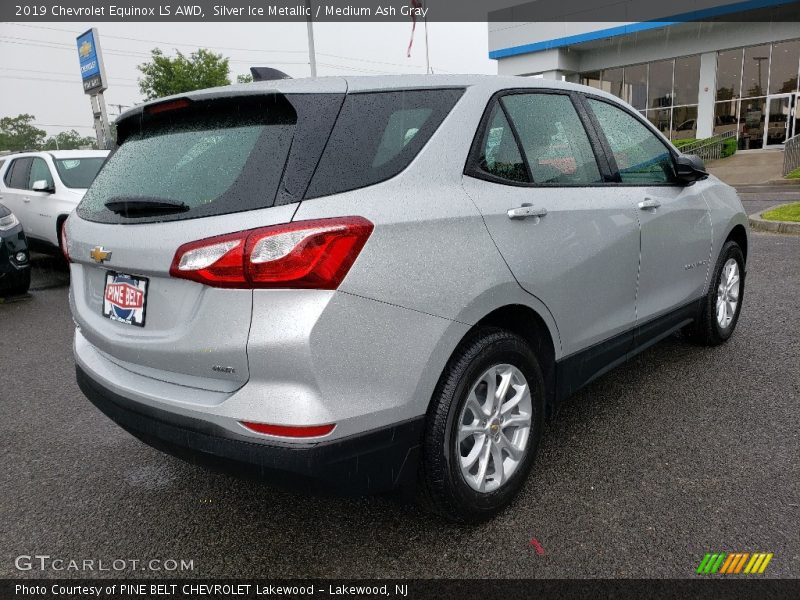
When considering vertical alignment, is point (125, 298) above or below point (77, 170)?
below

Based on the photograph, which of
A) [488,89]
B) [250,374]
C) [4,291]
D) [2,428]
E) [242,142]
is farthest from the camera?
[4,291]

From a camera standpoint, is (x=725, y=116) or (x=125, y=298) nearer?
(x=125, y=298)

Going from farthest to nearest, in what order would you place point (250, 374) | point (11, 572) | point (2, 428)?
point (2, 428) < point (11, 572) < point (250, 374)

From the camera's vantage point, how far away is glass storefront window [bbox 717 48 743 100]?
92.2ft

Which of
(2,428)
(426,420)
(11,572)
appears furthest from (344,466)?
(2,428)

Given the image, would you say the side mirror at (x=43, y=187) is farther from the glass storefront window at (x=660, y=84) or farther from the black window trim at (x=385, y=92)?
the glass storefront window at (x=660, y=84)

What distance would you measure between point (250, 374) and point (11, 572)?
1319mm

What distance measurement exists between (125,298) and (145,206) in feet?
1.16

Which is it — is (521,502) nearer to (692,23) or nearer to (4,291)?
(4,291)

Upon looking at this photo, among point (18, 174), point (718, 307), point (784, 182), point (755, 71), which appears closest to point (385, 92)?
point (718, 307)

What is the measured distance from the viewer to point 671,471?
2.77 metres

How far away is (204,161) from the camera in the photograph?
2.10 metres

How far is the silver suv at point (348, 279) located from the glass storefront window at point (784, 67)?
2972cm

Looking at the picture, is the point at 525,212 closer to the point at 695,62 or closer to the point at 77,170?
the point at 77,170
